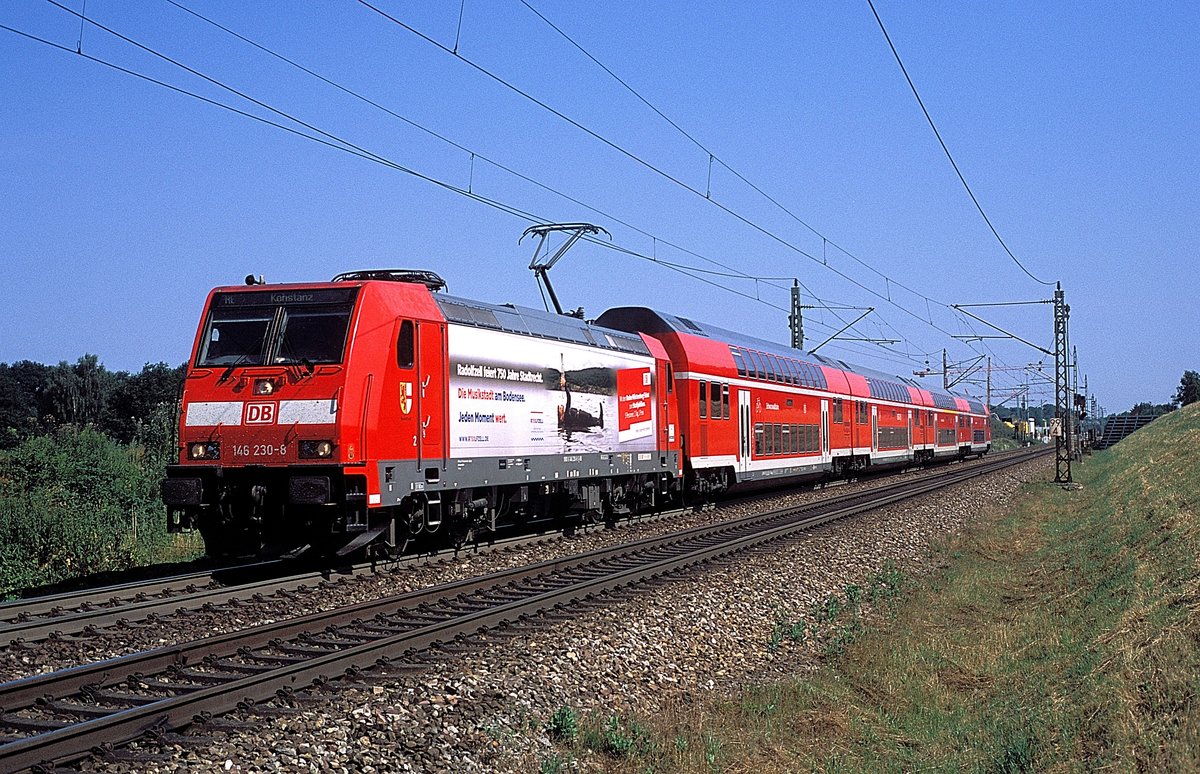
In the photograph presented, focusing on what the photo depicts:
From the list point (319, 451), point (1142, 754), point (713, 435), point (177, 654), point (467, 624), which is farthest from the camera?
point (713, 435)

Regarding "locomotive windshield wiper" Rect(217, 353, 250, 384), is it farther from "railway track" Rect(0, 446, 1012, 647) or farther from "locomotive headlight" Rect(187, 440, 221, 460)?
"railway track" Rect(0, 446, 1012, 647)

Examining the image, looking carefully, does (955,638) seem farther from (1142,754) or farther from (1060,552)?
(1060,552)

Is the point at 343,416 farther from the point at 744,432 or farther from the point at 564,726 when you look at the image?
the point at 744,432

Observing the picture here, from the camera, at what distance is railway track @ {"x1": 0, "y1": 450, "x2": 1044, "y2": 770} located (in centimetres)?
702

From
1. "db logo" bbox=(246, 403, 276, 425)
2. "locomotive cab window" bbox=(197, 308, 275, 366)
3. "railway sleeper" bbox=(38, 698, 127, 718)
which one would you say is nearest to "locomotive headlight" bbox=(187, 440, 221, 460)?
"db logo" bbox=(246, 403, 276, 425)

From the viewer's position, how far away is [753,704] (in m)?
9.43

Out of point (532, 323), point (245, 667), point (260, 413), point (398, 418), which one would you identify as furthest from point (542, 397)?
point (245, 667)

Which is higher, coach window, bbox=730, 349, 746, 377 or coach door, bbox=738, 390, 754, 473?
coach window, bbox=730, 349, 746, 377

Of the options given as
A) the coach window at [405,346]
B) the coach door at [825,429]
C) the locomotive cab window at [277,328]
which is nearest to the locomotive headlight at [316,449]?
the locomotive cab window at [277,328]

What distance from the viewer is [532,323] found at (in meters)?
18.4

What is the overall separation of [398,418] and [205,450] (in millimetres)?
2556

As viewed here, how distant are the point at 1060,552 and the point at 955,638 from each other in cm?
853

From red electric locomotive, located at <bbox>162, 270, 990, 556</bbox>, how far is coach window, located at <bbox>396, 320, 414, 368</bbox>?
0.09ft

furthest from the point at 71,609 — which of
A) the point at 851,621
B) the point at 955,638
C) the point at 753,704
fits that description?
the point at 955,638
